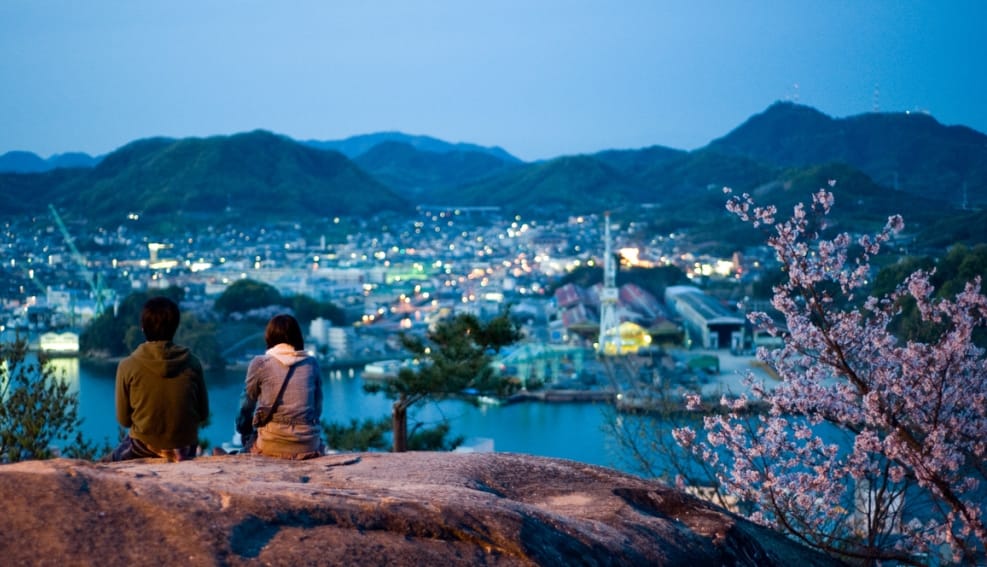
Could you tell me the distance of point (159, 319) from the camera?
8.91 ft

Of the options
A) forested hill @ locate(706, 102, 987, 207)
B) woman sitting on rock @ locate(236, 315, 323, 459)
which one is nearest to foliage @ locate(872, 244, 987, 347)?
woman sitting on rock @ locate(236, 315, 323, 459)

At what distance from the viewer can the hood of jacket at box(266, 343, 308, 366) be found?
291 centimetres

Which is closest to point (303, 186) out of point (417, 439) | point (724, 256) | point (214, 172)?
point (214, 172)

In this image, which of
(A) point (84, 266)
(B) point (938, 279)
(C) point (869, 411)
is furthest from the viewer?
(A) point (84, 266)

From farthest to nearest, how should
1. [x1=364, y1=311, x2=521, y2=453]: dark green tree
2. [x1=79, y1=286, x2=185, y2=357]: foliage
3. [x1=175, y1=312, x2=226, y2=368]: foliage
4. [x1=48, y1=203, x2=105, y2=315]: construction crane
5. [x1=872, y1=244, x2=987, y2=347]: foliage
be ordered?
[x1=48, y1=203, x2=105, y2=315]: construction crane
[x1=79, y1=286, x2=185, y2=357]: foliage
[x1=175, y1=312, x2=226, y2=368]: foliage
[x1=364, y1=311, x2=521, y2=453]: dark green tree
[x1=872, y1=244, x2=987, y2=347]: foliage

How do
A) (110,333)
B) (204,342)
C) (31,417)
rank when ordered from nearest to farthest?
(31,417) → (204,342) → (110,333)

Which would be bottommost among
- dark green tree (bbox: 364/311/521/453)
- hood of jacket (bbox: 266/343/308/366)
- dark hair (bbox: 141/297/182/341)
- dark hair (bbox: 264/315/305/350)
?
dark green tree (bbox: 364/311/521/453)

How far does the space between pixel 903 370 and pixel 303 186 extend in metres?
59.0

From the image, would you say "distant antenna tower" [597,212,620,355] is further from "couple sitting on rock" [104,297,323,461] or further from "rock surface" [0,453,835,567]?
"rock surface" [0,453,835,567]

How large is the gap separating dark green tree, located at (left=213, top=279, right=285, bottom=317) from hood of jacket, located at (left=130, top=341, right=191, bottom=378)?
87.0 feet

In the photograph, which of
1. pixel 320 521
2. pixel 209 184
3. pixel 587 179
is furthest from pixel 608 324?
pixel 587 179

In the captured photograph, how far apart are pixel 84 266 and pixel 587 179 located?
41.5m

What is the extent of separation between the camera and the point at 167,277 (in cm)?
3728

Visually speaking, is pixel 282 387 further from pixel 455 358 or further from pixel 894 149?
pixel 894 149
